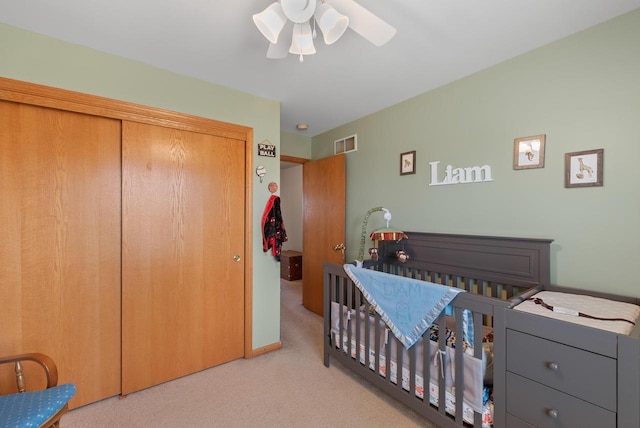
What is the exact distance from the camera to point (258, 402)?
1802 mm

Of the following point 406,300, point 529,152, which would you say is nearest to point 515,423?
point 406,300

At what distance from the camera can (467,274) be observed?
2012mm

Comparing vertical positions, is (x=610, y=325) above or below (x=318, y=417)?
above

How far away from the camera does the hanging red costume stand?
2.42 meters

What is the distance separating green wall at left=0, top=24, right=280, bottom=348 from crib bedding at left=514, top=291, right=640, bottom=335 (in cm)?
193

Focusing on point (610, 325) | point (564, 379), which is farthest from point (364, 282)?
point (610, 325)

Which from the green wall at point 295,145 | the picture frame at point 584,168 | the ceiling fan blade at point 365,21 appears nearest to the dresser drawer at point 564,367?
the picture frame at point 584,168

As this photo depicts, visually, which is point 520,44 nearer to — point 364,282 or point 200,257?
point 364,282

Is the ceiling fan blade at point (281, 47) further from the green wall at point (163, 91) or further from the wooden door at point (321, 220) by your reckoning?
the wooden door at point (321, 220)

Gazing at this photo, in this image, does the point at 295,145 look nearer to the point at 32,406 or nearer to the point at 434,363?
the point at 434,363

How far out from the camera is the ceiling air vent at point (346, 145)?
3.05 m

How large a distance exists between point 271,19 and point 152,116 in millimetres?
1305

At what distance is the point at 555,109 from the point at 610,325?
1.28 meters

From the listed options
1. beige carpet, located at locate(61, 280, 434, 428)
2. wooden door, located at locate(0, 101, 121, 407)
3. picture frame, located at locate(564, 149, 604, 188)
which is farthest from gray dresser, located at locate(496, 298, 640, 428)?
wooden door, located at locate(0, 101, 121, 407)
